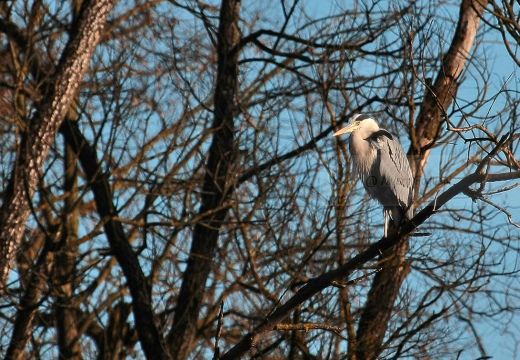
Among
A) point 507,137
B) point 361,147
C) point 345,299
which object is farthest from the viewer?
point 345,299

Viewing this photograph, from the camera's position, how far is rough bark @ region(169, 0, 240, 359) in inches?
285

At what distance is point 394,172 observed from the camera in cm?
543

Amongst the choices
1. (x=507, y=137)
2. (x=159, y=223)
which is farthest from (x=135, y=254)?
(x=507, y=137)

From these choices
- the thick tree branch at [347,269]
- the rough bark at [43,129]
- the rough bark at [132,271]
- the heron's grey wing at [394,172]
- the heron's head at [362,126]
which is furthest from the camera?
the rough bark at [132,271]

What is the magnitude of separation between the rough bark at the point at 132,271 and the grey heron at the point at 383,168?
2.67 meters

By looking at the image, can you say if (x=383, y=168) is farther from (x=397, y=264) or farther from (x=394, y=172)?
(x=397, y=264)

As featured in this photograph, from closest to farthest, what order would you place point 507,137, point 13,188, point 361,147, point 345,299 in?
1. point 507,137
2. point 361,147
3. point 345,299
4. point 13,188

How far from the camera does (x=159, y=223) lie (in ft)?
23.6

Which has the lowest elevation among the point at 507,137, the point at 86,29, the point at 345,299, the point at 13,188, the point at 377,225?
the point at 507,137

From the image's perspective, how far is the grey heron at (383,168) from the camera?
213 inches

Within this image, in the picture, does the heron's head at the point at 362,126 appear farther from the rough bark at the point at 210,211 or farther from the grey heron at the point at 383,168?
the rough bark at the point at 210,211

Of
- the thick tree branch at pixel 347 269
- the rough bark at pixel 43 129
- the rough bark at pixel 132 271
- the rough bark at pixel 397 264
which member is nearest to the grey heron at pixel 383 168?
the rough bark at pixel 397 264

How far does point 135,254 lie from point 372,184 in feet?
9.52

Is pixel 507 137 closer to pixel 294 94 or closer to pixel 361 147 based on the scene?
pixel 361 147
